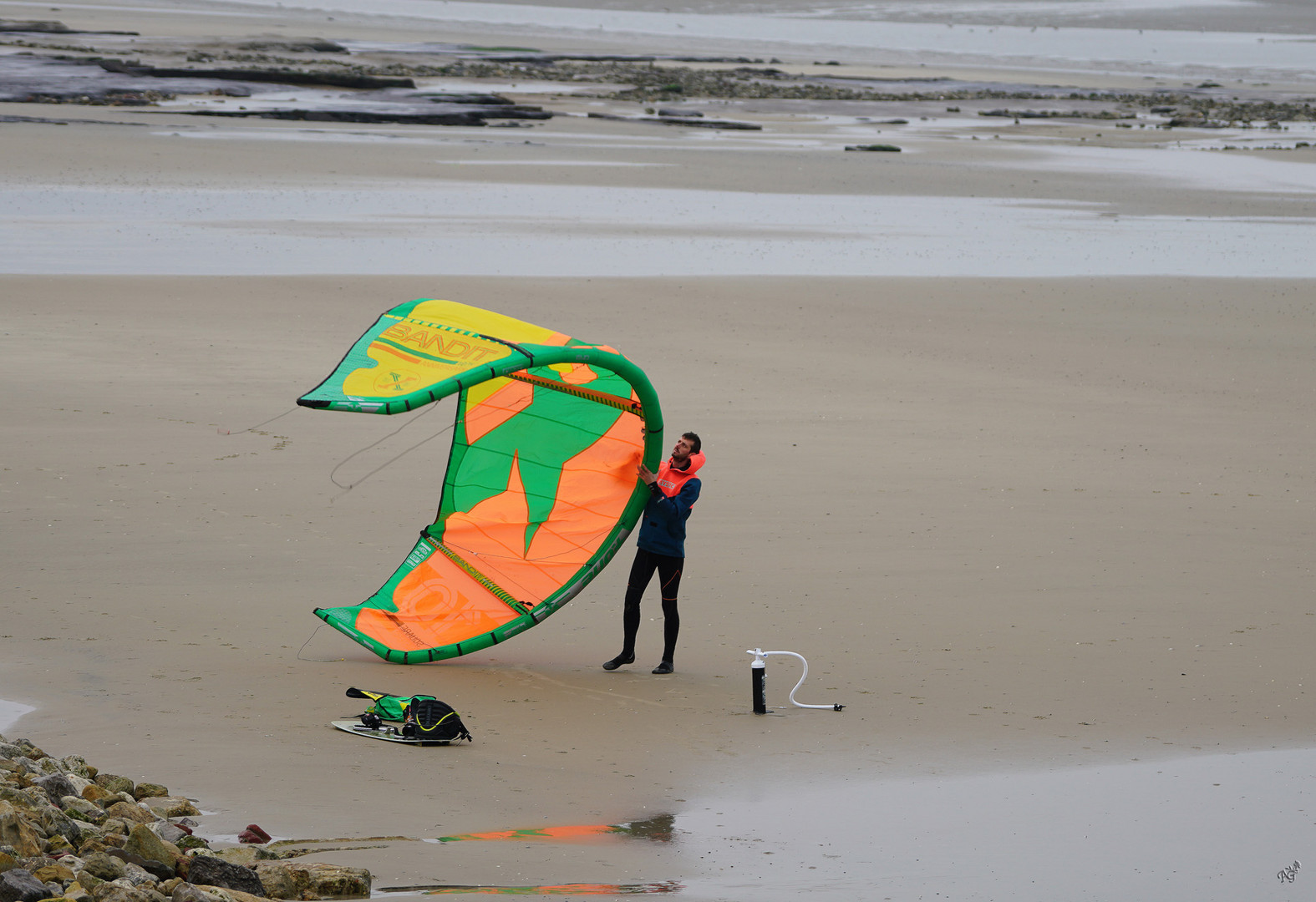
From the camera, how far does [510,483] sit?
10.0 meters

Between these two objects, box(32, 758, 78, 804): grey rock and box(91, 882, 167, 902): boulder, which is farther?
box(32, 758, 78, 804): grey rock

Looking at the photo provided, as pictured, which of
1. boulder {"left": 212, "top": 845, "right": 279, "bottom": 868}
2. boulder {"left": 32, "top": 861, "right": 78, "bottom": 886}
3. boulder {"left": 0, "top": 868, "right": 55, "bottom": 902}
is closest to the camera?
boulder {"left": 0, "top": 868, "right": 55, "bottom": 902}

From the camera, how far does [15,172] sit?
2825cm

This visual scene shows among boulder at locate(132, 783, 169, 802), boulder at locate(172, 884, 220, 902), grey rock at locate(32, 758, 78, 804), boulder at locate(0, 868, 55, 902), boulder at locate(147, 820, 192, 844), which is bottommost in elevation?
boulder at locate(132, 783, 169, 802)

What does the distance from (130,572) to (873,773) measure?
5.43 m

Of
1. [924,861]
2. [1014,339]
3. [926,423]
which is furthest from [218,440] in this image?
[1014,339]

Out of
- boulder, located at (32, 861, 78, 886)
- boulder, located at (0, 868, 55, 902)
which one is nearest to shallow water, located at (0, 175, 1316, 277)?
boulder, located at (32, 861, 78, 886)

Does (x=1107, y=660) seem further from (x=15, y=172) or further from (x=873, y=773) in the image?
(x=15, y=172)

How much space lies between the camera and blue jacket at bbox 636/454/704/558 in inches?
352

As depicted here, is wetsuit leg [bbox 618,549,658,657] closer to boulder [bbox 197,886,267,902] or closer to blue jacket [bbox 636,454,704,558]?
blue jacket [bbox 636,454,704,558]

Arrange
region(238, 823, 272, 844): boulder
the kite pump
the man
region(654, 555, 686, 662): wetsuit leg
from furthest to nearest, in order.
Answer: region(654, 555, 686, 662): wetsuit leg → the man → the kite pump → region(238, 823, 272, 844): boulder

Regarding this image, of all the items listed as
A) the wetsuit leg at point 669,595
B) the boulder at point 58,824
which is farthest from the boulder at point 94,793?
the wetsuit leg at point 669,595

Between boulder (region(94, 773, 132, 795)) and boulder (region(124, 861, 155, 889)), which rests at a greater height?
boulder (region(124, 861, 155, 889))

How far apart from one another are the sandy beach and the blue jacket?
78cm
